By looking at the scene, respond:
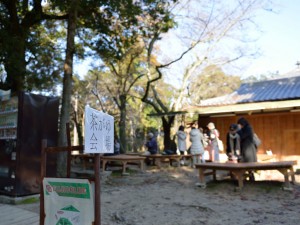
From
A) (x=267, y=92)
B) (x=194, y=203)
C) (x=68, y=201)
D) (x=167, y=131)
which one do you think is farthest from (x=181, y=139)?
(x=68, y=201)

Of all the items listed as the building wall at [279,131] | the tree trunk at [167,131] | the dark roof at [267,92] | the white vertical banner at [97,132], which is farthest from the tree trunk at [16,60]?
the building wall at [279,131]

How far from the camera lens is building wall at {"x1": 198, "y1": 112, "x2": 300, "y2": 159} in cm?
1343

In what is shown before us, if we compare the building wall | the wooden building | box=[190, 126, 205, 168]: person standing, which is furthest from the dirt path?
the building wall

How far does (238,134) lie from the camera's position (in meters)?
8.50

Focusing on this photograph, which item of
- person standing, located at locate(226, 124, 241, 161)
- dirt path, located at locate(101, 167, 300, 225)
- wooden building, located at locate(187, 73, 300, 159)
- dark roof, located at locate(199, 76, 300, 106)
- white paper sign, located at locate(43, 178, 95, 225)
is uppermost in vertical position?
→ dark roof, located at locate(199, 76, 300, 106)

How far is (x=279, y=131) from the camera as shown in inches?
546

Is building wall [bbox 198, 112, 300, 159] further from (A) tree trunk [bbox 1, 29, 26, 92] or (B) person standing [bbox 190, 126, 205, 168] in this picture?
(A) tree trunk [bbox 1, 29, 26, 92]

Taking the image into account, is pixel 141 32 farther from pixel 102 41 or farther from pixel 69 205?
pixel 69 205

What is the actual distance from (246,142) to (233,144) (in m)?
0.55

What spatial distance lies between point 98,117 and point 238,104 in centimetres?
1188

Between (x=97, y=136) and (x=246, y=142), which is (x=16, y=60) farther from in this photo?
(x=97, y=136)

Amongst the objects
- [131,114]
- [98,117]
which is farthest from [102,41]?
[131,114]

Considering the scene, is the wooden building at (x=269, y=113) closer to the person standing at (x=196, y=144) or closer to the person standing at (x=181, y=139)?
the person standing at (x=181, y=139)

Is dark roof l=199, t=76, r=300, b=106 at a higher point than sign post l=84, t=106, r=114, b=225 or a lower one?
higher
